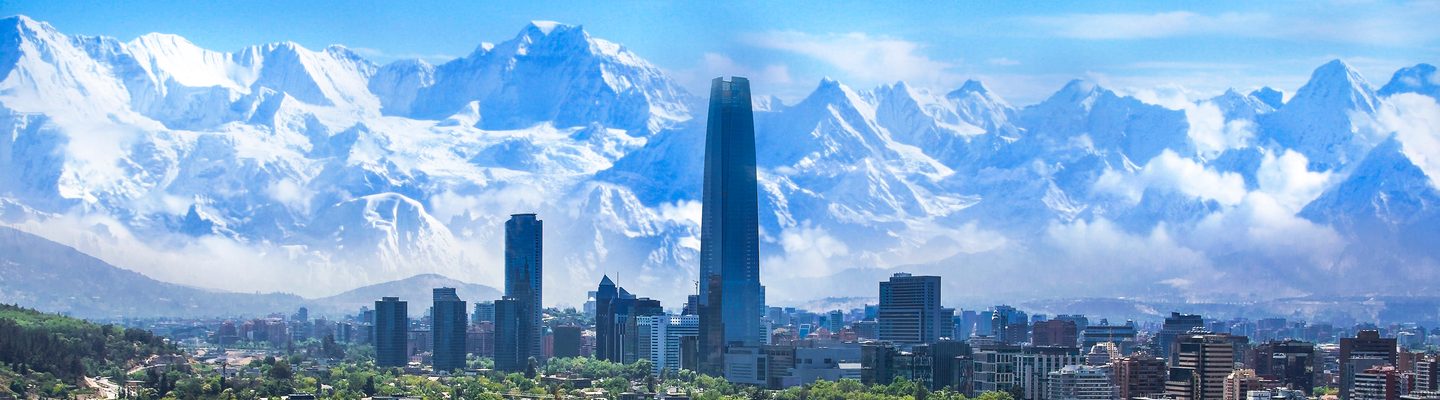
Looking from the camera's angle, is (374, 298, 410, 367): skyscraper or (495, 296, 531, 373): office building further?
(374, 298, 410, 367): skyscraper

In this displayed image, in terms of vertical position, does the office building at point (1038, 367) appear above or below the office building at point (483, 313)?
A: below

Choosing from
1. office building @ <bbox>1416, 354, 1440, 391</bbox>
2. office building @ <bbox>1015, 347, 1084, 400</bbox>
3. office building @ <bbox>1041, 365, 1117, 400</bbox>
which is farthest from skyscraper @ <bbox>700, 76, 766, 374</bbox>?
office building @ <bbox>1416, 354, 1440, 391</bbox>

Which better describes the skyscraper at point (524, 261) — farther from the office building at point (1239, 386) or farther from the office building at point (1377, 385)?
the office building at point (1377, 385)

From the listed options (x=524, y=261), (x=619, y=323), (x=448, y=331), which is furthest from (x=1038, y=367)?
(x=524, y=261)

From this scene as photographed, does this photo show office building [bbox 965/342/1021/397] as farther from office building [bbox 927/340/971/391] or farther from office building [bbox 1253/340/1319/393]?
office building [bbox 1253/340/1319/393]

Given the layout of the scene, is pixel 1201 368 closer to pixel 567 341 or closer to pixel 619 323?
pixel 619 323

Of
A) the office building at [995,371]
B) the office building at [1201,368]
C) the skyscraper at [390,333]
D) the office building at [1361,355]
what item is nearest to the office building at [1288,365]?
the office building at [1361,355]
